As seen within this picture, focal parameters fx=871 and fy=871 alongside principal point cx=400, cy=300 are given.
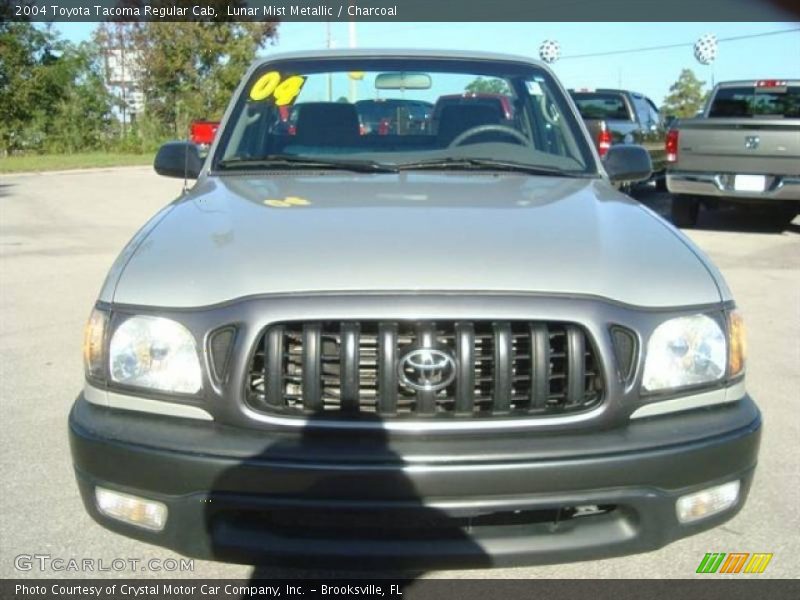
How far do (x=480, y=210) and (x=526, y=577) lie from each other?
1219 mm

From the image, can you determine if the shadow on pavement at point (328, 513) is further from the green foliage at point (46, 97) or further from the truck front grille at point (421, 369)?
the green foliage at point (46, 97)

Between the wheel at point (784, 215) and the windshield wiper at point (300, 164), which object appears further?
the wheel at point (784, 215)

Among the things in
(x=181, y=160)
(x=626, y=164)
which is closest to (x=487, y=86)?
(x=626, y=164)

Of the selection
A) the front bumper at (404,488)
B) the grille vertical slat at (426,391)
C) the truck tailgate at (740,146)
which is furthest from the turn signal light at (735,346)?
the truck tailgate at (740,146)

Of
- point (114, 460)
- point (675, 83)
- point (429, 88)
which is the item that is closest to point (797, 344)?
point (429, 88)

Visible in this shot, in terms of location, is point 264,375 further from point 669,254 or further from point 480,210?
point 669,254

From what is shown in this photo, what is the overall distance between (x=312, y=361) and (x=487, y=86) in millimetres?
2525

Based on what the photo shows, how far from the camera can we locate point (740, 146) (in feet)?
34.4

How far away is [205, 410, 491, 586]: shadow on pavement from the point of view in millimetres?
2213

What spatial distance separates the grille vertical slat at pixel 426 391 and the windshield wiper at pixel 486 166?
1.44m

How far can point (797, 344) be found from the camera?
234 inches

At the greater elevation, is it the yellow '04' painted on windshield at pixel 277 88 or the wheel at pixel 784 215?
the yellow '04' painted on windshield at pixel 277 88

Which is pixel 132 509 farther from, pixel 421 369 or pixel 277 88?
pixel 277 88
